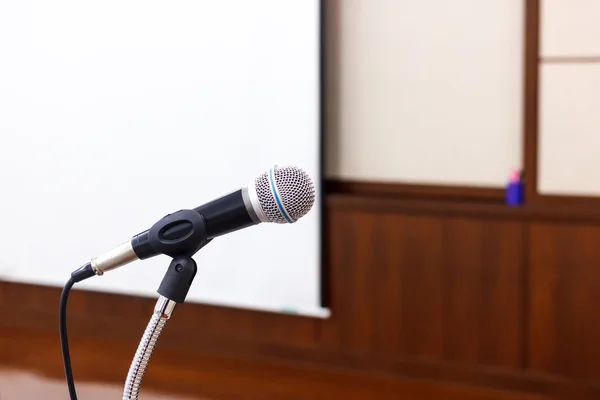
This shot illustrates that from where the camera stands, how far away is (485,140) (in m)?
3.07

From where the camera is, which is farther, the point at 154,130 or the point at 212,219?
the point at 154,130

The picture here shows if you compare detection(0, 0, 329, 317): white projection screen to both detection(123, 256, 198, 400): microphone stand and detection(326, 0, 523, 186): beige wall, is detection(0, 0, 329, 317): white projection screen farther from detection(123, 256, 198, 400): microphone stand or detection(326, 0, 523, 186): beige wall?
detection(123, 256, 198, 400): microphone stand

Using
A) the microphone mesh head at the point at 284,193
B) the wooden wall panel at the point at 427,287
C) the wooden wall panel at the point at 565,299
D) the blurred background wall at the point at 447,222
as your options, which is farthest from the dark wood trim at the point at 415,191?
the microphone mesh head at the point at 284,193

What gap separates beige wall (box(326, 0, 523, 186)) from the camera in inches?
119

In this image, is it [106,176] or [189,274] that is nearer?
→ [189,274]

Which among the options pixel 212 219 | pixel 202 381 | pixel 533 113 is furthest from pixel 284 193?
pixel 202 381

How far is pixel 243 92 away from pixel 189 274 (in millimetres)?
2211

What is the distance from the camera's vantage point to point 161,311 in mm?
1136

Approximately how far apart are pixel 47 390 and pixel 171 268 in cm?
234

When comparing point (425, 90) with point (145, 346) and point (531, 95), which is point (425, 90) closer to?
point (531, 95)

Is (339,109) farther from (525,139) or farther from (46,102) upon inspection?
(46,102)

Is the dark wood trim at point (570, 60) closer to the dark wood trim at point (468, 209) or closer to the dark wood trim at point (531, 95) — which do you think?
the dark wood trim at point (531, 95)

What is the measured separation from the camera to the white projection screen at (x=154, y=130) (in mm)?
3232

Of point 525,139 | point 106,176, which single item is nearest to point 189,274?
point 525,139
